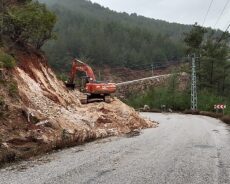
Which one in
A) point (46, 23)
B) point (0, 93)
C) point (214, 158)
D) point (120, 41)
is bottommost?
point (214, 158)

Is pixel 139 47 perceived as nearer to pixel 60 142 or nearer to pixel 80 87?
pixel 80 87

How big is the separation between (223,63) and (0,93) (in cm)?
6581

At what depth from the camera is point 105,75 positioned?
108 m

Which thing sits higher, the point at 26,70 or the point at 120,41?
the point at 120,41

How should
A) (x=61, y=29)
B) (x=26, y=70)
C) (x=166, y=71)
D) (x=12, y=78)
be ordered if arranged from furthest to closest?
(x=61, y=29) → (x=166, y=71) → (x=26, y=70) → (x=12, y=78)

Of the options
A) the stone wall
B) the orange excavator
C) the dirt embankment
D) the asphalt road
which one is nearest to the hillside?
the dirt embankment

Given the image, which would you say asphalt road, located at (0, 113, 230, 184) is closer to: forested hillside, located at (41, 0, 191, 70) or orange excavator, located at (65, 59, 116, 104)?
orange excavator, located at (65, 59, 116, 104)

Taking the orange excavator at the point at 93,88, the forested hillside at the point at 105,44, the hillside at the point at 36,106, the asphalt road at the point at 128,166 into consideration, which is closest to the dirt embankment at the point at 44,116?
the hillside at the point at 36,106

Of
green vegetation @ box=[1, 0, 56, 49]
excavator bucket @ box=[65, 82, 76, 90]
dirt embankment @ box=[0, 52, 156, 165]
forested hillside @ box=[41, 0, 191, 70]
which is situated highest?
forested hillside @ box=[41, 0, 191, 70]

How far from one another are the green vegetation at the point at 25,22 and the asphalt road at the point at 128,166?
333 inches

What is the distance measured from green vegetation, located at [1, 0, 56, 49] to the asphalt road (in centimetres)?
846

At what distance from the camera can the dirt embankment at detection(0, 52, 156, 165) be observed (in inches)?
661

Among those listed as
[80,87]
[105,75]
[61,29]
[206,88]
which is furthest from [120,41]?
[80,87]

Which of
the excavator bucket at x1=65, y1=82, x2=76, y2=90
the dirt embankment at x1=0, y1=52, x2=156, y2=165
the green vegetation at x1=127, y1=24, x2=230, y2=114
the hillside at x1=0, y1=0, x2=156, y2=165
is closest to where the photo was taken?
the dirt embankment at x1=0, y1=52, x2=156, y2=165
